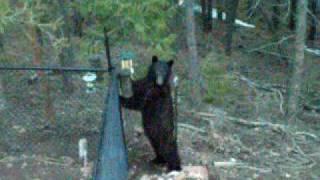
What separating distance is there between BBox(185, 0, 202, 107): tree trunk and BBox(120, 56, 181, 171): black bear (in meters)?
4.10

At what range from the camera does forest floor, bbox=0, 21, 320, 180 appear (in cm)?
582

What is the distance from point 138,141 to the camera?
258 inches

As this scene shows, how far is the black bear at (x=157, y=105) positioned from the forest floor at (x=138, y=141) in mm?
336

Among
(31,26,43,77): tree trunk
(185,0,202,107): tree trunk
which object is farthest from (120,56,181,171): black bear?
(185,0,202,107): tree trunk

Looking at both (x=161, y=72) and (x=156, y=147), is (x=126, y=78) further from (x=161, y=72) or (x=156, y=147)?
(x=156, y=147)

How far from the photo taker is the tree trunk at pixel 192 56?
951cm

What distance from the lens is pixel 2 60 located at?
8.40 metres

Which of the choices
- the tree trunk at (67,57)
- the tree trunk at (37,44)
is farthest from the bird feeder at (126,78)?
the tree trunk at (67,57)

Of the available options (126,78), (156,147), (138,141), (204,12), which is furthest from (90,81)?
(204,12)

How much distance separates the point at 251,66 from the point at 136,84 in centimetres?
1083

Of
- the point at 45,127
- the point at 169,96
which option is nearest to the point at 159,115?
the point at 169,96

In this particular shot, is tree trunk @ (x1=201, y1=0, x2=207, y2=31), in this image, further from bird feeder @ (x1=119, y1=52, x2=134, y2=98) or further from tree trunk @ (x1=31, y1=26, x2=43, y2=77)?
bird feeder @ (x1=119, y1=52, x2=134, y2=98)

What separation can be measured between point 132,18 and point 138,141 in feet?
4.99

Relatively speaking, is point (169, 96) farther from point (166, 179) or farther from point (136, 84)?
point (166, 179)
